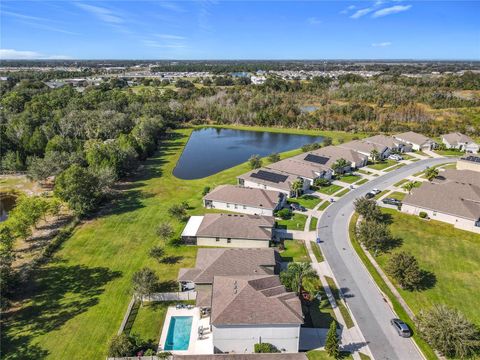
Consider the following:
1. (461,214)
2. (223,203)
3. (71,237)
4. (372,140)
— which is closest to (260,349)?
(223,203)

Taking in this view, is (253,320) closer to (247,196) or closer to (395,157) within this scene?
(247,196)

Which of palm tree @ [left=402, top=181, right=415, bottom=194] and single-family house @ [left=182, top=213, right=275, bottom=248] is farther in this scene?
palm tree @ [left=402, top=181, right=415, bottom=194]

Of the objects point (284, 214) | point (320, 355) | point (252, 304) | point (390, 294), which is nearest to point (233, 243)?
point (284, 214)

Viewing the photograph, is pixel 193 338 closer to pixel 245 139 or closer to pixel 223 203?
pixel 223 203

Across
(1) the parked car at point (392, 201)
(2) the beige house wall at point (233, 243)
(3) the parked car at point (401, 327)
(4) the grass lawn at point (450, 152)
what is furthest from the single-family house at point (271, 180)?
(4) the grass lawn at point (450, 152)

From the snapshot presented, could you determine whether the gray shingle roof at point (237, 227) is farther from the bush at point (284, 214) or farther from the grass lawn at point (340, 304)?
the grass lawn at point (340, 304)

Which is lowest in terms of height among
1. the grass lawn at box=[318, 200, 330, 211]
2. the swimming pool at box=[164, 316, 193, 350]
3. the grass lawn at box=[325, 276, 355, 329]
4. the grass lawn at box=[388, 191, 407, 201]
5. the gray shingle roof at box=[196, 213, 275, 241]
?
the swimming pool at box=[164, 316, 193, 350]

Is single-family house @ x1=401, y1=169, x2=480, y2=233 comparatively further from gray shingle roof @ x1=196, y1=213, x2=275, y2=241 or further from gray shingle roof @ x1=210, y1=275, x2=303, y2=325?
gray shingle roof @ x1=210, y1=275, x2=303, y2=325

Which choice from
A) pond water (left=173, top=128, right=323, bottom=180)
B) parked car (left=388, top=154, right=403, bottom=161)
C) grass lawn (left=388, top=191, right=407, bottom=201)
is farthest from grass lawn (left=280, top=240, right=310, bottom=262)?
parked car (left=388, top=154, right=403, bottom=161)
